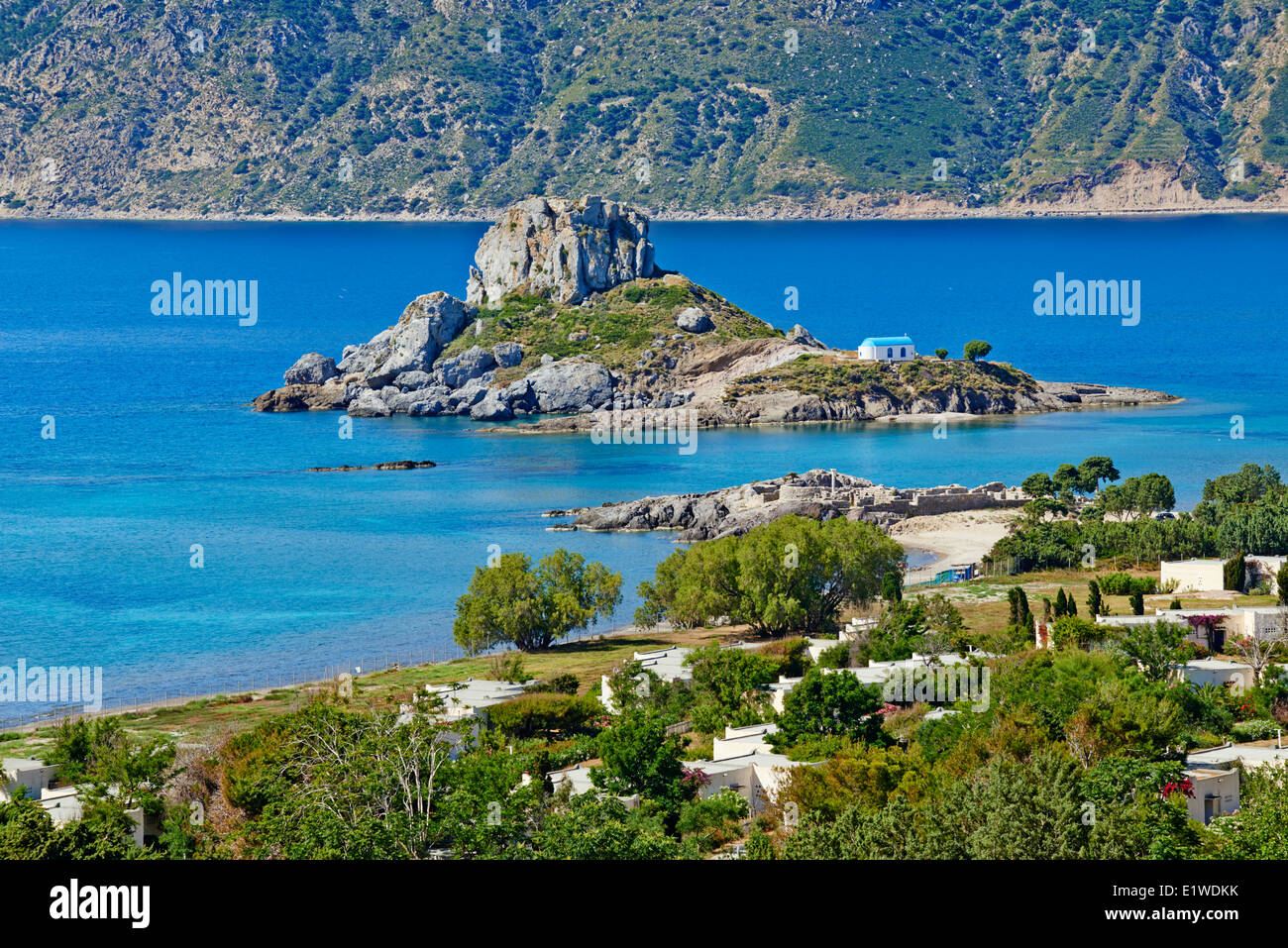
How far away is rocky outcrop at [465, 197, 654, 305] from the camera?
157m

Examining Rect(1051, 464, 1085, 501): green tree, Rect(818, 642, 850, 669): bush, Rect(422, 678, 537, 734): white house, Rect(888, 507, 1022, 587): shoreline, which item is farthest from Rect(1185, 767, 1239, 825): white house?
Rect(1051, 464, 1085, 501): green tree

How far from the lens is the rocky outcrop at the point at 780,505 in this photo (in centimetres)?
9044

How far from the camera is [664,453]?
403 feet

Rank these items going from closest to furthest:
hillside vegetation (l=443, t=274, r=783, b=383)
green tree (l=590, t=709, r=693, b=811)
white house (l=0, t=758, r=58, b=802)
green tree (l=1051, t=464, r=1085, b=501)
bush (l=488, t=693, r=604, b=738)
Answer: green tree (l=590, t=709, r=693, b=811), white house (l=0, t=758, r=58, b=802), bush (l=488, t=693, r=604, b=738), green tree (l=1051, t=464, r=1085, b=501), hillside vegetation (l=443, t=274, r=783, b=383)

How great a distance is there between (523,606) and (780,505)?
1234 inches

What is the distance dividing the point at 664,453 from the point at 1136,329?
94.0 metres

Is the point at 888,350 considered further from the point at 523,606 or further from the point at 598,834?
the point at 598,834

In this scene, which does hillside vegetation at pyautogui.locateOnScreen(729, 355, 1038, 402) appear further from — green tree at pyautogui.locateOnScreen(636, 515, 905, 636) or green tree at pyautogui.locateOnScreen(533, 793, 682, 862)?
green tree at pyautogui.locateOnScreen(533, 793, 682, 862)

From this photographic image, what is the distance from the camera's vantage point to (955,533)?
288ft

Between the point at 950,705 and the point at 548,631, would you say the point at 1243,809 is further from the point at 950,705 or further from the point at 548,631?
the point at 548,631

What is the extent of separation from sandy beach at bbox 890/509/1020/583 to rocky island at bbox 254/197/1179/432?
4501 centimetres

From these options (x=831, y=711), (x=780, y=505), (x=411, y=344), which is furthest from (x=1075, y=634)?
→ (x=411, y=344)
